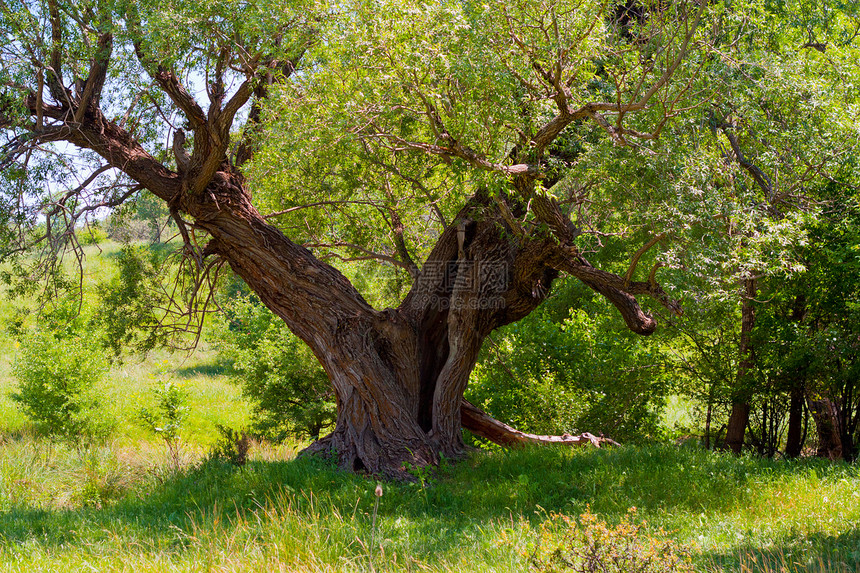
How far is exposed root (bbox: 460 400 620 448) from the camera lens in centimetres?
898

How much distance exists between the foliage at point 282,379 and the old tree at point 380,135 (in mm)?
4584

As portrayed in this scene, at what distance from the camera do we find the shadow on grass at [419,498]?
5082mm

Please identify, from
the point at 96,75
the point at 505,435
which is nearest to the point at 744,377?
the point at 505,435

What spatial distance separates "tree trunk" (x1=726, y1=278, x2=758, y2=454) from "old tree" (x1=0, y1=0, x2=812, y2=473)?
6.98 ft

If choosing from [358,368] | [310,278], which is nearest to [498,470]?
[358,368]

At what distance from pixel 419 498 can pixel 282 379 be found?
7583 millimetres

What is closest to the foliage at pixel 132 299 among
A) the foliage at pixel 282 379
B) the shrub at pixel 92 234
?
the shrub at pixel 92 234

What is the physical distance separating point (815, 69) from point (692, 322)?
13.0 ft

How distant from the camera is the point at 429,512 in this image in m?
6.13

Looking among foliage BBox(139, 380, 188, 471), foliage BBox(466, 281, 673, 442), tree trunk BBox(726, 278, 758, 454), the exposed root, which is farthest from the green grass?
foliage BBox(139, 380, 188, 471)

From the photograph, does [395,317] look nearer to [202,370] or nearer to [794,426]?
[794,426]

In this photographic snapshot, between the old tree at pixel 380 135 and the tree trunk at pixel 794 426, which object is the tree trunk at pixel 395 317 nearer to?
the old tree at pixel 380 135

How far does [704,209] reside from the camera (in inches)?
248

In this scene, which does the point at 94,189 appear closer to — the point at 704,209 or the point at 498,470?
the point at 498,470
